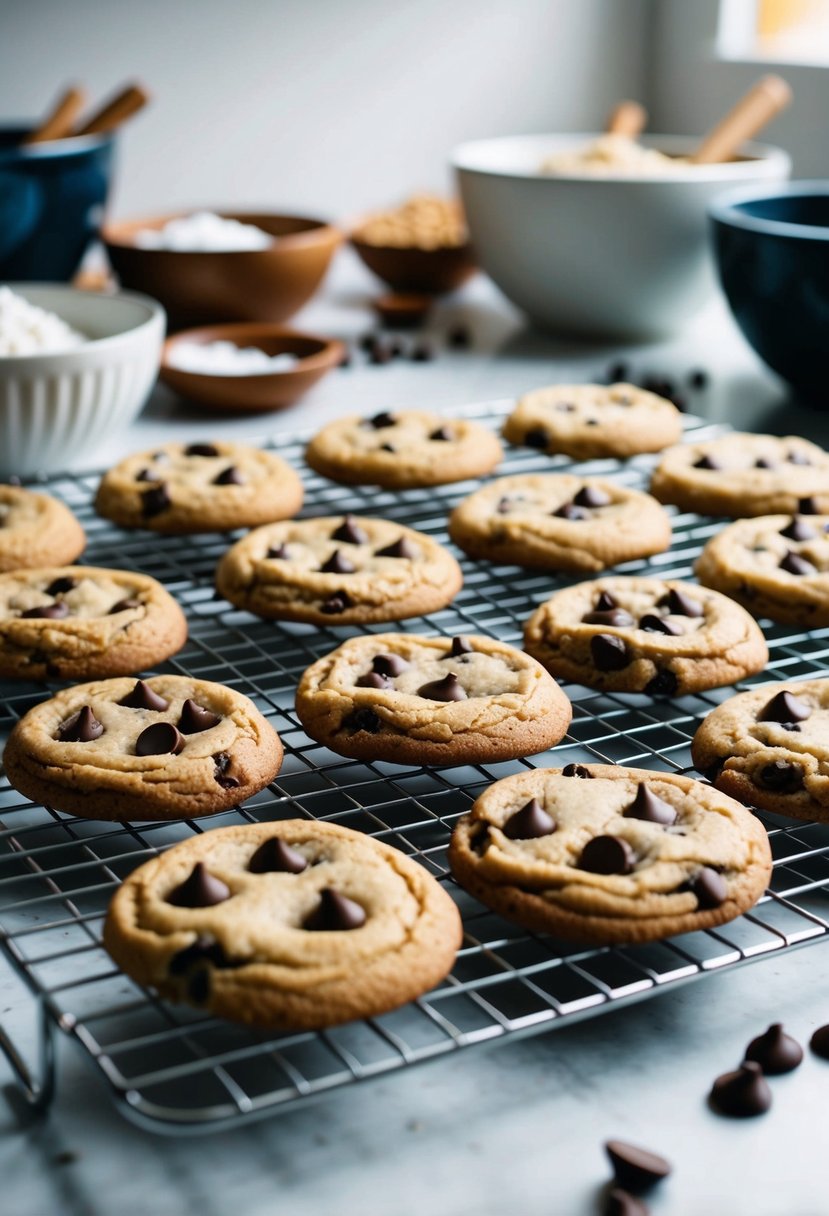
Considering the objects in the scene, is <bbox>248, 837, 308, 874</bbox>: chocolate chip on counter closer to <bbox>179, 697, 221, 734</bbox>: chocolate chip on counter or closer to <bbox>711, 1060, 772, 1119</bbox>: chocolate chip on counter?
<bbox>179, 697, 221, 734</bbox>: chocolate chip on counter

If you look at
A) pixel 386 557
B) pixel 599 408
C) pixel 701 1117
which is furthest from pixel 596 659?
pixel 599 408

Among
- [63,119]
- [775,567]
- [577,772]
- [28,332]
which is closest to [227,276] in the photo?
[63,119]

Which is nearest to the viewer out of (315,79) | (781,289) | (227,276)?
(781,289)

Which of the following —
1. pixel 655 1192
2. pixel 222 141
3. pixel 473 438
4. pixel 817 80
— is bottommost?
pixel 655 1192

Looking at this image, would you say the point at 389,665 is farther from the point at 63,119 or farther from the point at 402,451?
the point at 63,119

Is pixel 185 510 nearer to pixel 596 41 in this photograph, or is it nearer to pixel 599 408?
pixel 599 408

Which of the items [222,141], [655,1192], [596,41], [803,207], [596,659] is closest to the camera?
[655,1192]

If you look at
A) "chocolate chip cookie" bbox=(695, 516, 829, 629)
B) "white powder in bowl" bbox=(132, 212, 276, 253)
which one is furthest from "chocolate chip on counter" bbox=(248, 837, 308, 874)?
"white powder in bowl" bbox=(132, 212, 276, 253)

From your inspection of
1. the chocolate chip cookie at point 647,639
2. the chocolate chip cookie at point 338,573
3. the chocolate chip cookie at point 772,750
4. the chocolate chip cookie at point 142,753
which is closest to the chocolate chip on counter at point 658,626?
the chocolate chip cookie at point 647,639
